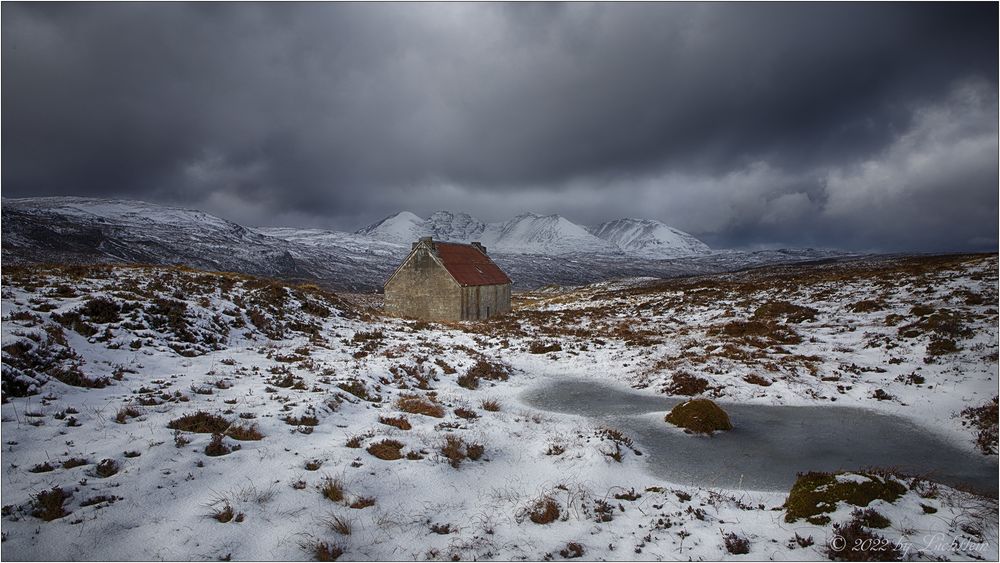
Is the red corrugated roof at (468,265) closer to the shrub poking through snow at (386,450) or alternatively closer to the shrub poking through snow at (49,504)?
the shrub poking through snow at (386,450)

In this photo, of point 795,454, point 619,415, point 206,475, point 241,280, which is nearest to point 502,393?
point 619,415

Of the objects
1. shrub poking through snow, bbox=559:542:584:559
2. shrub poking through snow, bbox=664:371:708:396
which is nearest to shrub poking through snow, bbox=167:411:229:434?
shrub poking through snow, bbox=559:542:584:559

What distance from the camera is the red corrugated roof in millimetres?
41406

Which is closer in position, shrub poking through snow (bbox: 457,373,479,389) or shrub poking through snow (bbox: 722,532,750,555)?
shrub poking through snow (bbox: 722,532,750,555)

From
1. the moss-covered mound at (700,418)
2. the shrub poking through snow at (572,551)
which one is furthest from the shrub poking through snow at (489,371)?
the shrub poking through snow at (572,551)

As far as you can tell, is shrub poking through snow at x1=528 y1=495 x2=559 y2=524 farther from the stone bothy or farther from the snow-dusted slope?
the snow-dusted slope

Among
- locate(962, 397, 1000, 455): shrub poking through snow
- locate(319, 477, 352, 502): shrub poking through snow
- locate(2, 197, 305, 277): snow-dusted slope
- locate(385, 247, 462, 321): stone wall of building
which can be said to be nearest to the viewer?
locate(319, 477, 352, 502): shrub poking through snow

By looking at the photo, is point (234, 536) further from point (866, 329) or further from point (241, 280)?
point (866, 329)

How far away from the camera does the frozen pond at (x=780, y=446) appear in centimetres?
954

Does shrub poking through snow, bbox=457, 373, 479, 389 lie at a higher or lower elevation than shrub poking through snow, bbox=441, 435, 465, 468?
lower

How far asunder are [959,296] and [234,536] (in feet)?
122

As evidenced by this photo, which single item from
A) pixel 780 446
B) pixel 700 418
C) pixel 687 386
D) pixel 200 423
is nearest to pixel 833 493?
pixel 780 446

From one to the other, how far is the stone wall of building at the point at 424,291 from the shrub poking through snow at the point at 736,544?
112ft

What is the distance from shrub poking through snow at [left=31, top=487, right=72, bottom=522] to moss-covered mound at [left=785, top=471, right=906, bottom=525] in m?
10.7
